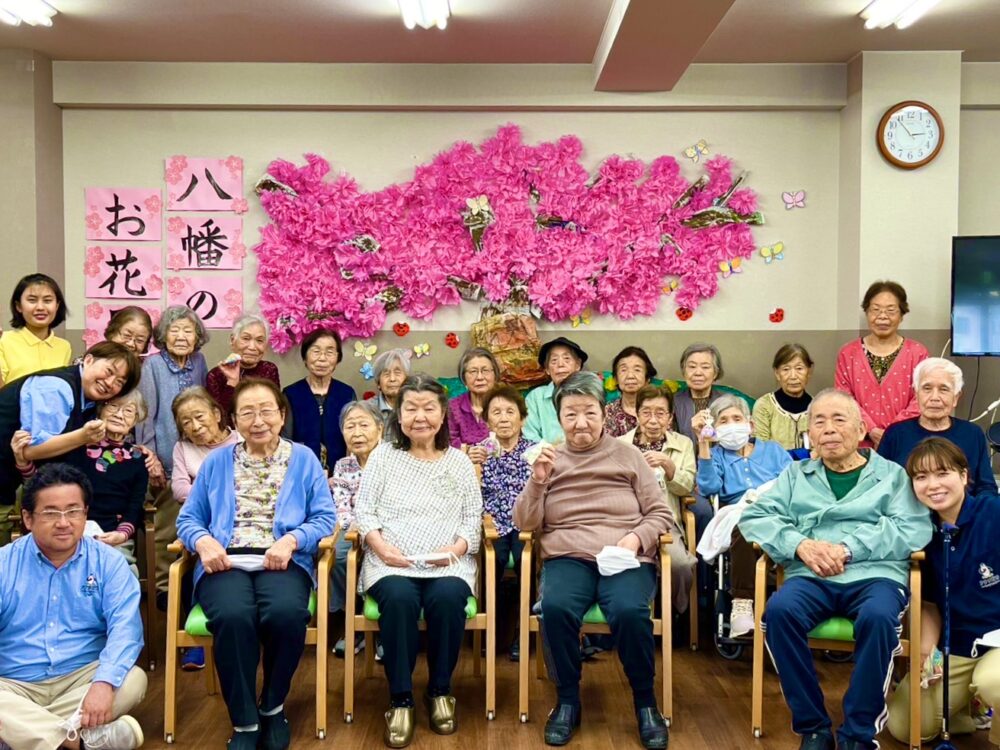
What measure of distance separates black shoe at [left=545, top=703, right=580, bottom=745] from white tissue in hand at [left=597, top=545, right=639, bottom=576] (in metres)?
0.47

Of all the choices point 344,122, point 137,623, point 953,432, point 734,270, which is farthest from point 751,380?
point 137,623

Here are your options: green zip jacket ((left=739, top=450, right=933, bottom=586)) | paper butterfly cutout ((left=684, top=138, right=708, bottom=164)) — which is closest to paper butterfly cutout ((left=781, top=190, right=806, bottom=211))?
paper butterfly cutout ((left=684, top=138, right=708, bottom=164))

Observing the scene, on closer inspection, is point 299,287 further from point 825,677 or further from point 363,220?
point 825,677

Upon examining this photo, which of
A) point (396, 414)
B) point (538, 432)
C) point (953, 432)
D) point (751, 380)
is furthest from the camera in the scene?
point (751, 380)

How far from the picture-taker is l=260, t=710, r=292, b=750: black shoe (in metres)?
3.21

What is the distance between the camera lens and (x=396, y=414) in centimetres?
373

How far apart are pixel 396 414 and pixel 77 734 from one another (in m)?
1.48

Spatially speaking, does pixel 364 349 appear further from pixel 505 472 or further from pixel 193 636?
pixel 193 636

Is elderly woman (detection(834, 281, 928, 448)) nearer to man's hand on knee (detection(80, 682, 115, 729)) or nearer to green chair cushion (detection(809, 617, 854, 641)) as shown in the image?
green chair cushion (detection(809, 617, 854, 641))

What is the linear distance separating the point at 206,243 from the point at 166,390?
141cm

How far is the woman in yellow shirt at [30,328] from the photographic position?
4.43 meters

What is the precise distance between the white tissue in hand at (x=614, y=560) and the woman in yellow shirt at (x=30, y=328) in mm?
2686

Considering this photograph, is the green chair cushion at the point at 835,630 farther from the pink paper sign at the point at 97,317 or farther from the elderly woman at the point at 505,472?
the pink paper sign at the point at 97,317

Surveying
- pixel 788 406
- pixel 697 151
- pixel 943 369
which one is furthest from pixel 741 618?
pixel 697 151
